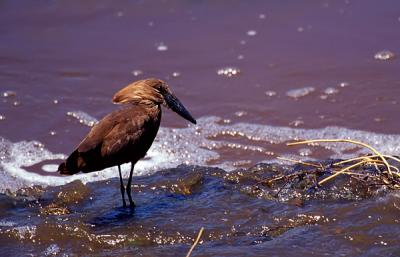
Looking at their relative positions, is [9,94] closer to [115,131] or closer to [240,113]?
[240,113]

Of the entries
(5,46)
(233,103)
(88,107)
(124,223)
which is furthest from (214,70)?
(124,223)

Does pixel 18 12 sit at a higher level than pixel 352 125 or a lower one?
higher

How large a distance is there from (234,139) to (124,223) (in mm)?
2623

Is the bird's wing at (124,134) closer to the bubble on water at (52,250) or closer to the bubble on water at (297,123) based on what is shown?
the bubble on water at (52,250)

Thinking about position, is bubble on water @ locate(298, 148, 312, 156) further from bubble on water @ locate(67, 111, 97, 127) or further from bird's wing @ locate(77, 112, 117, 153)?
bird's wing @ locate(77, 112, 117, 153)

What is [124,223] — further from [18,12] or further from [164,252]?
[18,12]

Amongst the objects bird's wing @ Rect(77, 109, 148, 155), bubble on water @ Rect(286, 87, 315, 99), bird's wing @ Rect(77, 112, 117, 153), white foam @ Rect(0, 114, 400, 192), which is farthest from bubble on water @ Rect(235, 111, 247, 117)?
bird's wing @ Rect(77, 112, 117, 153)

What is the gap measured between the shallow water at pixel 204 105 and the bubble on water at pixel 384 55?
24 millimetres

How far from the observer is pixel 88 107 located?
8.75 metres

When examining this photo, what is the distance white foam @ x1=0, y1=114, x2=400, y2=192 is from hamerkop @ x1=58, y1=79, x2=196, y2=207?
1421mm

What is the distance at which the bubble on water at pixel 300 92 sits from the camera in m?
8.79

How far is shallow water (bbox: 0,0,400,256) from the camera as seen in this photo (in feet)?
17.6

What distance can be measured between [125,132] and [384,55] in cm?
481

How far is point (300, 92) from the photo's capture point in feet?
29.0
